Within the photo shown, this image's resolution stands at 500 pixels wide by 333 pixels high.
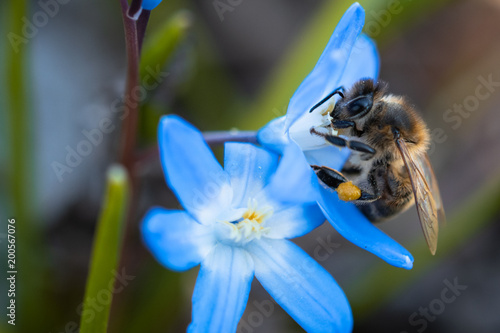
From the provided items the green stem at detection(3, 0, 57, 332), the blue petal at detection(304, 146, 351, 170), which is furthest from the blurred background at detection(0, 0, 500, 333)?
the blue petal at detection(304, 146, 351, 170)

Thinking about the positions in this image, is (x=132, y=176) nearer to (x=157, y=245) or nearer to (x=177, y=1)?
(x=157, y=245)

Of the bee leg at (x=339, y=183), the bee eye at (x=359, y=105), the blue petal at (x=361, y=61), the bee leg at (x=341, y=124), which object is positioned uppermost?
the blue petal at (x=361, y=61)

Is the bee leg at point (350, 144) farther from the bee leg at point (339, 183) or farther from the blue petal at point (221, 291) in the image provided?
the blue petal at point (221, 291)

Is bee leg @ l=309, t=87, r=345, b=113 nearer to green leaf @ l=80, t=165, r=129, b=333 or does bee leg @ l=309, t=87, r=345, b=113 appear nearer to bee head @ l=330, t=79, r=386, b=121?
bee head @ l=330, t=79, r=386, b=121

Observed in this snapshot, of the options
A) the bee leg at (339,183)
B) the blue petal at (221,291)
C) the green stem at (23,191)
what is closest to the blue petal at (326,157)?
the bee leg at (339,183)

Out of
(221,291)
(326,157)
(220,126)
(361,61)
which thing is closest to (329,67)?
(326,157)

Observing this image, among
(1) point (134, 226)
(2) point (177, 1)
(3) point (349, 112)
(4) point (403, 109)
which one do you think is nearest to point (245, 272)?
(3) point (349, 112)

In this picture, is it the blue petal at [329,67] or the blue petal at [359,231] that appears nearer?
the blue petal at [329,67]

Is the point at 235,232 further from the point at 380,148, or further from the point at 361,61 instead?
the point at 361,61
